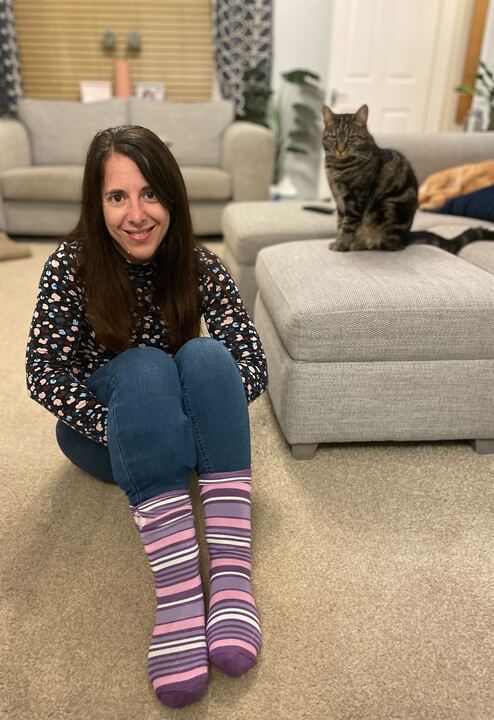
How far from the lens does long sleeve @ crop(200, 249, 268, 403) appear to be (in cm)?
114

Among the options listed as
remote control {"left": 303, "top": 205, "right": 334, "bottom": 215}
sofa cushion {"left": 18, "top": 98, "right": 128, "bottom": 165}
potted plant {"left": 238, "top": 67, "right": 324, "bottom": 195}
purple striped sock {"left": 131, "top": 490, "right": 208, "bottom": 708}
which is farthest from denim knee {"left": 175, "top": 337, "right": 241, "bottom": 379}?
potted plant {"left": 238, "top": 67, "right": 324, "bottom": 195}

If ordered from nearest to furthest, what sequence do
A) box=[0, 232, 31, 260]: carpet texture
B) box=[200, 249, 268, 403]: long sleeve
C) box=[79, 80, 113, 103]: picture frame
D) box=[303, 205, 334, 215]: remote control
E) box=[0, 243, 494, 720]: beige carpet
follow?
box=[0, 243, 494, 720]: beige carpet → box=[200, 249, 268, 403]: long sleeve → box=[303, 205, 334, 215]: remote control → box=[0, 232, 31, 260]: carpet texture → box=[79, 80, 113, 103]: picture frame

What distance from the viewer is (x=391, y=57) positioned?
393 centimetres

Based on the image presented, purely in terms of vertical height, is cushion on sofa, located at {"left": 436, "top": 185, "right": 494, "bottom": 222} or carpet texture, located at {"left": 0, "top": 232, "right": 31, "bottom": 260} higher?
cushion on sofa, located at {"left": 436, "top": 185, "right": 494, "bottom": 222}

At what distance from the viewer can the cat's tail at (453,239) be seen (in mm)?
1804

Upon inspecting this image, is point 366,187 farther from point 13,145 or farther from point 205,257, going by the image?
point 13,145

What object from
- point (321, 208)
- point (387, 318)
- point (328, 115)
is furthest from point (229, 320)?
point (321, 208)

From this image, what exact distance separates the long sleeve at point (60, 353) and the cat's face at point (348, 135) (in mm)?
994

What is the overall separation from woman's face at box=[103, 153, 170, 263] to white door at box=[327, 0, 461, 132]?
11.2 ft

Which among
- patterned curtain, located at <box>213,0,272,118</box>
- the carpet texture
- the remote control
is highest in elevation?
patterned curtain, located at <box>213,0,272,118</box>

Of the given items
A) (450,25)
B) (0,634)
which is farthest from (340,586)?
(450,25)

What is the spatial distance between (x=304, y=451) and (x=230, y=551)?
1.64ft

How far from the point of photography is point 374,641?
3.11 feet

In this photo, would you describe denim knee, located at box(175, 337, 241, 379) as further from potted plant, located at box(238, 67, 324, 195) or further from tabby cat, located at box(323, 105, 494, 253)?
potted plant, located at box(238, 67, 324, 195)
